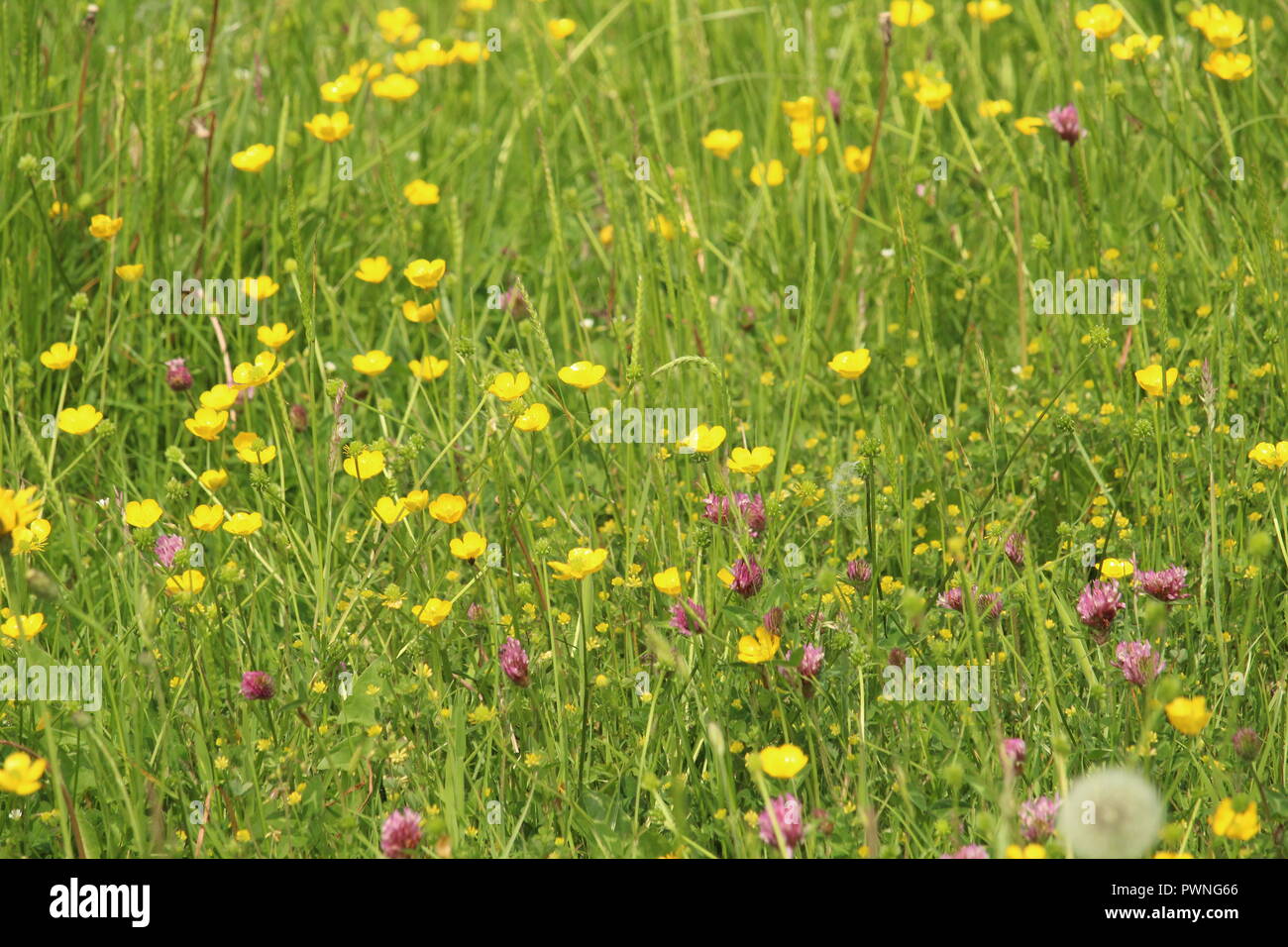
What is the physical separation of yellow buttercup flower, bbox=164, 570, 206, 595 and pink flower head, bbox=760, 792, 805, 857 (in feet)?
3.12

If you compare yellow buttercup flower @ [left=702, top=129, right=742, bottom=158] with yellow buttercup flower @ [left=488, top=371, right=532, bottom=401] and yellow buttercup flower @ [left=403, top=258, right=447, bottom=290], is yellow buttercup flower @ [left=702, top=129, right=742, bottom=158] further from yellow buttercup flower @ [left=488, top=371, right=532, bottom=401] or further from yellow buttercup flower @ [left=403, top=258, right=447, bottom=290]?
yellow buttercup flower @ [left=488, top=371, right=532, bottom=401]

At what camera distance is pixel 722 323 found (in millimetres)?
3271

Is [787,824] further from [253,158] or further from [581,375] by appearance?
[253,158]

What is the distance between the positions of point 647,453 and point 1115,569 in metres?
0.83

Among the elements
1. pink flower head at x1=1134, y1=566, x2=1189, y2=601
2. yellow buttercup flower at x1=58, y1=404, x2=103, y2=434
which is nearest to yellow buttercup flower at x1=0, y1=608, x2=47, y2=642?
yellow buttercup flower at x1=58, y1=404, x2=103, y2=434

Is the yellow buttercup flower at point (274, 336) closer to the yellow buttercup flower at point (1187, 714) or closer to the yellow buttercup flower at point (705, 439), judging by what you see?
the yellow buttercup flower at point (705, 439)

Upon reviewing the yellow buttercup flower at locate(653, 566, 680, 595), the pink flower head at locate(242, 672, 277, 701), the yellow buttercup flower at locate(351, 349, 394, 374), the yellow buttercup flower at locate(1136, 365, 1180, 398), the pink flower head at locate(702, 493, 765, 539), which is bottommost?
the pink flower head at locate(242, 672, 277, 701)

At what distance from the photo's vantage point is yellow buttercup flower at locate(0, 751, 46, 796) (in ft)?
5.80

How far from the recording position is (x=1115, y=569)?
2.32 meters

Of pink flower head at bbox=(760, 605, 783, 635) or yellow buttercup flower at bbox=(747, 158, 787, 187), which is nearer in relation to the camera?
pink flower head at bbox=(760, 605, 783, 635)

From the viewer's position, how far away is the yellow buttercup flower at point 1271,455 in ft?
7.63

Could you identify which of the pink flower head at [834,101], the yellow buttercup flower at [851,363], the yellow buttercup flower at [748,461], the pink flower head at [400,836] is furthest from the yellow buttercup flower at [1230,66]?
the pink flower head at [400,836]

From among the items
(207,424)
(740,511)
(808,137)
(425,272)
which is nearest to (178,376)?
(207,424)
